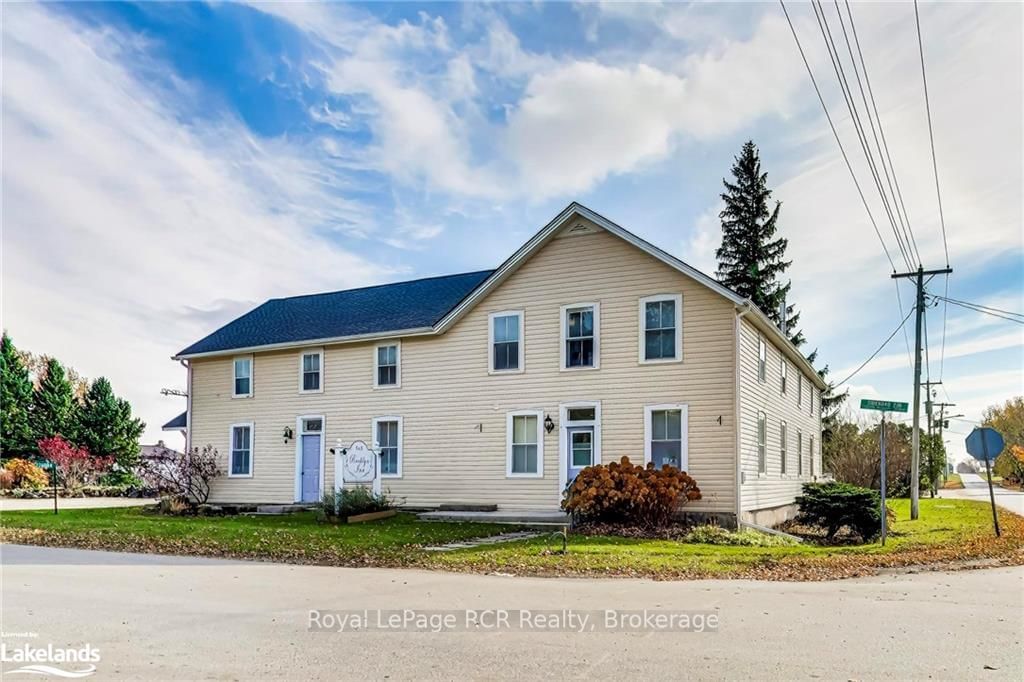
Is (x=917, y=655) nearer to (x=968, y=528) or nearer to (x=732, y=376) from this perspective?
(x=732, y=376)

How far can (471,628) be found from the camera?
7324 mm

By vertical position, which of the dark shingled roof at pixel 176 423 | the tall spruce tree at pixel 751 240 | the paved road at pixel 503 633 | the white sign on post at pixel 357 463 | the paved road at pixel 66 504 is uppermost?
the tall spruce tree at pixel 751 240

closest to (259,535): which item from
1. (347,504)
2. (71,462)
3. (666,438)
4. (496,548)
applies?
(347,504)

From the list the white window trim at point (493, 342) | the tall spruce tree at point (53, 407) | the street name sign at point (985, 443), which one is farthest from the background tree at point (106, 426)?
the street name sign at point (985, 443)

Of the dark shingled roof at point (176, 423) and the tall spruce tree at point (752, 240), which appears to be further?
the tall spruce tree at point (752, 240)

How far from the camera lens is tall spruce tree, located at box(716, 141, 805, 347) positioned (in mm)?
34688

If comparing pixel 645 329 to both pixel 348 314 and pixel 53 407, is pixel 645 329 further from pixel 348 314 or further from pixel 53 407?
pixel 53 407

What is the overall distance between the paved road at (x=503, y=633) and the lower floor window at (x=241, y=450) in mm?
12760

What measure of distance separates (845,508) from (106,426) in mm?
37793

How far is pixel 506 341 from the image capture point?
20141 mm

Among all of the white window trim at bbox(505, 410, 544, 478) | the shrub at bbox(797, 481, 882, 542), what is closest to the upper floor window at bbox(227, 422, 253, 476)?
the white window trim at bbox(505, 410, 544, 478)

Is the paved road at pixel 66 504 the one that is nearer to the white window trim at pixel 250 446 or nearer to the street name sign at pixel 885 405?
the white window trim at pixel 250 446

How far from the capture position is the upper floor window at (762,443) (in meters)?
19.2

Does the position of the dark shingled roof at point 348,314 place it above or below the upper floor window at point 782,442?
above
